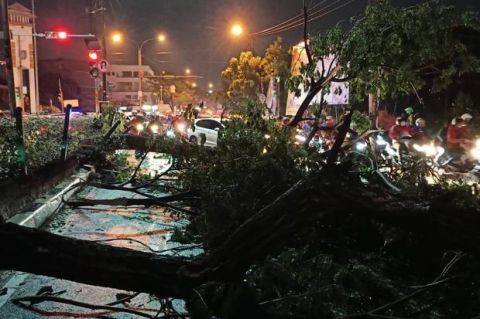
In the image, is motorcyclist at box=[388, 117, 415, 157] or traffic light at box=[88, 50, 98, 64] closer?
motorcyclist at box=[388, 117, 415, 157]

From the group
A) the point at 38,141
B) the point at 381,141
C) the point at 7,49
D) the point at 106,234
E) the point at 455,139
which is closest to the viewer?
the point at 106,234

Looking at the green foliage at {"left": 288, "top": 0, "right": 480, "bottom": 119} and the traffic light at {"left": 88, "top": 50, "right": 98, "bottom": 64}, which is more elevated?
the traffic light at {"left": 88, "top": 50, "right": 98, "bottom": 64}

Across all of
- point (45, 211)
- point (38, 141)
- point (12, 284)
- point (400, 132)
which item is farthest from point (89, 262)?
point (400, 132)

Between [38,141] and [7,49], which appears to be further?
[7,49]

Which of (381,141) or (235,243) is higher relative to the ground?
(235,243)

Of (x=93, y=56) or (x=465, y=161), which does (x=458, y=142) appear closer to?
(x=465, y=161)

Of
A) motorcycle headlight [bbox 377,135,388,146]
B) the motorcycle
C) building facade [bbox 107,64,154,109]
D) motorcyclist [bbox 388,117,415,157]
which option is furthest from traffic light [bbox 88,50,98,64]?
building facade [bbox 107,64,154,109]

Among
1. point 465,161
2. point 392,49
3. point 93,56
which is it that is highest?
point 93,56

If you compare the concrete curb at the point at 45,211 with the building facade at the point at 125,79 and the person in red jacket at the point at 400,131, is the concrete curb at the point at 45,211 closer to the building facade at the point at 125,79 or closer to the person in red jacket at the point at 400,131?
the person in red jacket at the point at 400,131

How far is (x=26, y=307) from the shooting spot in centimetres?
411

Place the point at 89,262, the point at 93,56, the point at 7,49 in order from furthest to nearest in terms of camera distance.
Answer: the point at 93,56
the point at 7,49
the point at 89,262

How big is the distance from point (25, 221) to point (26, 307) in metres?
2.16

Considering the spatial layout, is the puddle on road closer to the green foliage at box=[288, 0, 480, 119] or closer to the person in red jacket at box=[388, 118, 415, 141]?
the green foliage at box=[288, 0, 480, 119]

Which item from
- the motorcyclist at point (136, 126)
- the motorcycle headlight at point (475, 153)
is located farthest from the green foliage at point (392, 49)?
the motorcyclist at point (136, 126)
